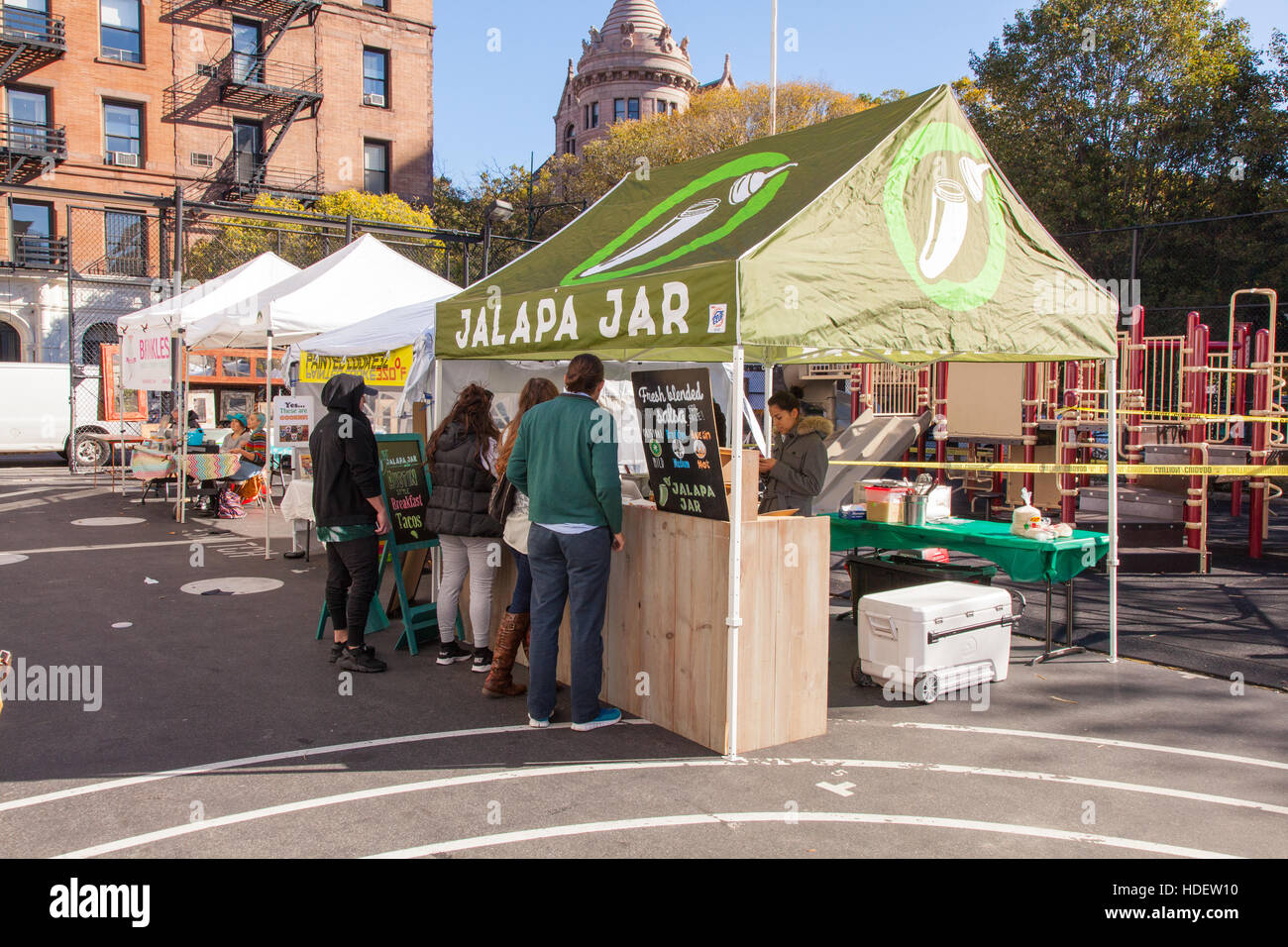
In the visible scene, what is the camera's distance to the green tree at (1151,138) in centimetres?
2859

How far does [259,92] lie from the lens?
3494cm

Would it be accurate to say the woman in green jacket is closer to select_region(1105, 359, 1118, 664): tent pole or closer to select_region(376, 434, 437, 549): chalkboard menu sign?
select_region(1105, 359, 1118, 664): tent pole

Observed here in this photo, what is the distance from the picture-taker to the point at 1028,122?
100ft

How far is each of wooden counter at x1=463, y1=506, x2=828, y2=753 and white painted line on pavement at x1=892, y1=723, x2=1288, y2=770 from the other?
0.75m

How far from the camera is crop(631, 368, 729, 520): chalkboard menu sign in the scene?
5035mm

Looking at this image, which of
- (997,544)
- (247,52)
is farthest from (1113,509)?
(247,52)

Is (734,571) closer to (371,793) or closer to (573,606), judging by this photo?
(573,606)

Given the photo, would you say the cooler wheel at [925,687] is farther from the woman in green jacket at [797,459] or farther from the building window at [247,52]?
the building window at [247,52]

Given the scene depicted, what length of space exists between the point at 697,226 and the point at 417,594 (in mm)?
4007

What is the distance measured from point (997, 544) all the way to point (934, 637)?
121cm

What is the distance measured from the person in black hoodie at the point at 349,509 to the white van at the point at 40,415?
18.9 metres

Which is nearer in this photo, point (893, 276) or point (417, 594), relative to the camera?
point (893, 276)
